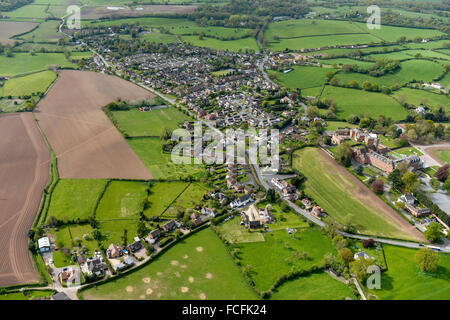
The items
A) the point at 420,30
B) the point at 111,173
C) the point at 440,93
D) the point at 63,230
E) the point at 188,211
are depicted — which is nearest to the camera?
the point at 63,230

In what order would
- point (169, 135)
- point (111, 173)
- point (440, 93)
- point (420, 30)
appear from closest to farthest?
point (111, 173), point (169, 135), point (440, 93), point (420, 30)

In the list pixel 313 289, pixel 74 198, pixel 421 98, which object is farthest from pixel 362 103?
pixel 74 198

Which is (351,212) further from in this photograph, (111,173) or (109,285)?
(111,173)

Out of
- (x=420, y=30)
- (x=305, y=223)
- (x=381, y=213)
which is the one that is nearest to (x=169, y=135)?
(x=305, y=223)

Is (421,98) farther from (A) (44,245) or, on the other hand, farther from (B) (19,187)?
(B) (19,187)

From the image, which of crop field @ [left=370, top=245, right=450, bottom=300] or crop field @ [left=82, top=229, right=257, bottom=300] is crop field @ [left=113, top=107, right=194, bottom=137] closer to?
crop field @ [left=82, top=229, right=257, bottom=300]

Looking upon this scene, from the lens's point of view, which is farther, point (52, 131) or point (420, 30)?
point (420, 30)

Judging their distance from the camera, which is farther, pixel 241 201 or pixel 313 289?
pixel 241 201
